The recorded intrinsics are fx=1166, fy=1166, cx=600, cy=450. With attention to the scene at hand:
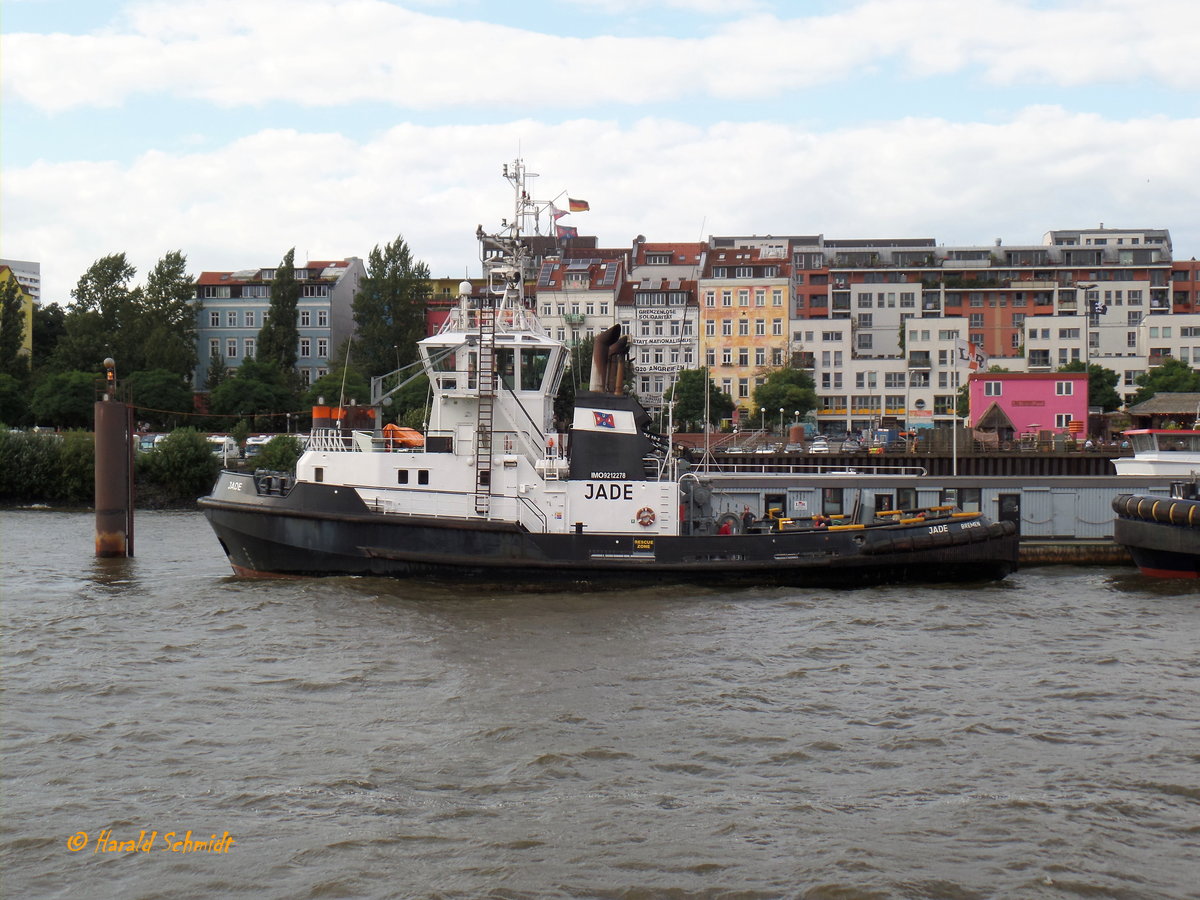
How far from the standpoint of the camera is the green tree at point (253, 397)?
60625 millimetres

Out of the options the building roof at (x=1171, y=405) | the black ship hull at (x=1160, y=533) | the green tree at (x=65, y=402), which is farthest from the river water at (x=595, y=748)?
the green tree at (x=65, y=402)

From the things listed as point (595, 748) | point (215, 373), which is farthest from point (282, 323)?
point (595, 748)

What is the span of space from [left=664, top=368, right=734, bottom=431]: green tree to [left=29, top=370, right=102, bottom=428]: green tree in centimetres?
2972

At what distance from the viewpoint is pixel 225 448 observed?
4947cm

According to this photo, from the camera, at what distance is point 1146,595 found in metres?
22.7

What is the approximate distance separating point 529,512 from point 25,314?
65079 millimetres

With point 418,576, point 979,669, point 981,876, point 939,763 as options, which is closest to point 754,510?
point 418,576

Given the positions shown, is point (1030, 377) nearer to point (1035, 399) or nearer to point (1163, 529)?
point (1035, 399)

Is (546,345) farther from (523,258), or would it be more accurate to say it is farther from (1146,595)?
(1146,595)

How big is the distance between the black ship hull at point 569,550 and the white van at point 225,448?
26836mm

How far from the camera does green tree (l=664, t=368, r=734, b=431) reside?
64.0 m

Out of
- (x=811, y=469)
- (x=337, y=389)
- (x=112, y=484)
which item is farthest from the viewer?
(x=337, y=389)

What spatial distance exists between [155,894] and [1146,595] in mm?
Answer: 19626

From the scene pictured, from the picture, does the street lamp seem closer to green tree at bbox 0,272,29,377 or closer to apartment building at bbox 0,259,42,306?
green tree at bbox 0,272,29,377
